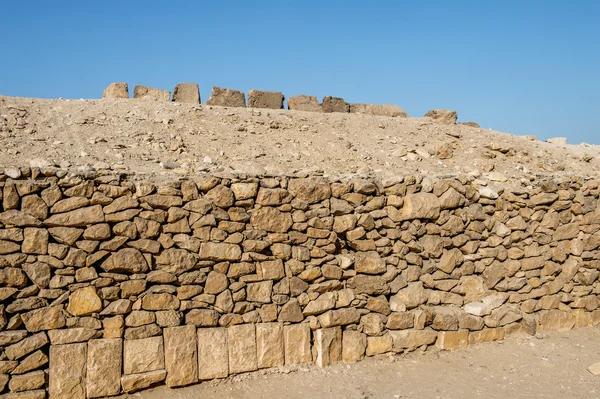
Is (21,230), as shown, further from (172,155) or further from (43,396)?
(172,155)

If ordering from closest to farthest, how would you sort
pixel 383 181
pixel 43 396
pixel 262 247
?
pixel 43 396, pixel 262 247, pixel 383 181

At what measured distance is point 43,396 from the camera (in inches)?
205

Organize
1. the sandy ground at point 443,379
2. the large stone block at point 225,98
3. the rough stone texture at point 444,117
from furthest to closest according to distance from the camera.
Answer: the rough stone texture at point 444,117
the large stone block at point 225,98
the sandy ground at point 443,379

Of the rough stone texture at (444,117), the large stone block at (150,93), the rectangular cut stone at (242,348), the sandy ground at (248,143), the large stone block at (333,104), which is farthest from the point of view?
the rough stone texture at (444,117)

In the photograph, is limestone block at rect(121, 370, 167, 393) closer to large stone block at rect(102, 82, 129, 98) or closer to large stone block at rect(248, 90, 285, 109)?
large stone block at rect(102, 82, 129, 98)

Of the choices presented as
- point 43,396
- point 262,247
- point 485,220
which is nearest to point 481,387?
point 485,220

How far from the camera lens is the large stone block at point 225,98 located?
11984mm

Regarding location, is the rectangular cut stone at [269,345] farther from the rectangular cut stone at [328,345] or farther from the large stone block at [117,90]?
the large stone block at [117,90]

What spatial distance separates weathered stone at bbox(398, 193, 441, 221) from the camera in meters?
7.14

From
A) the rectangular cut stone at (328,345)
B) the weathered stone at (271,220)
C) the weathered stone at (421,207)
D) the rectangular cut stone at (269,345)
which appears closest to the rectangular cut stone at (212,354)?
the rectangular cut stone at (269,345)

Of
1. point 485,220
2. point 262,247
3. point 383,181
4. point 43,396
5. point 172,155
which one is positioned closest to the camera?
point 43,396

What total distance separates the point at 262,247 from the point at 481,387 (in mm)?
3236

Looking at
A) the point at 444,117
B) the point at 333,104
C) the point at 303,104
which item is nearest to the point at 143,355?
the point at 303,104

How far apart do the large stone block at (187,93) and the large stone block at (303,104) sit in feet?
7.79
